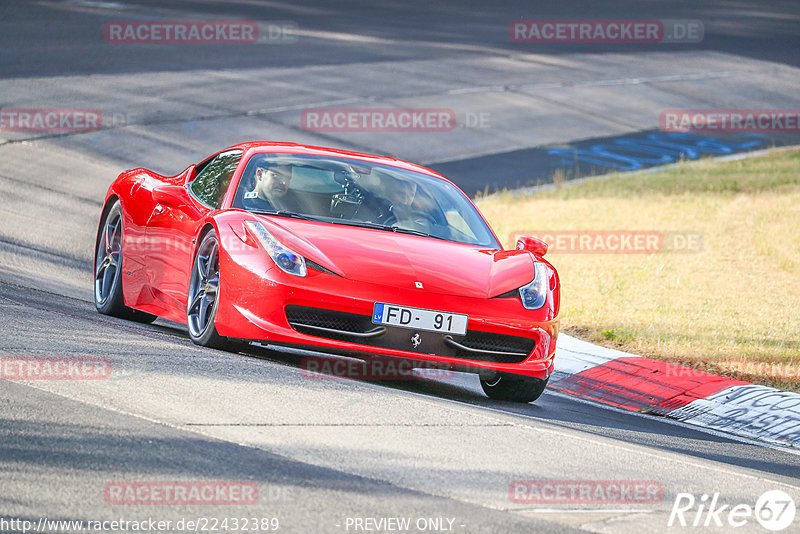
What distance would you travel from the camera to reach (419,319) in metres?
7.17

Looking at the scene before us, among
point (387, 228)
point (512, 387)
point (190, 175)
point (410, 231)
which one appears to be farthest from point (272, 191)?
point (512, 387)

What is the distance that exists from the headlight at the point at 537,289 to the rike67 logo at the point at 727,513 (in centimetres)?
222

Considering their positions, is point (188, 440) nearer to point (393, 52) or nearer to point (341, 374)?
point (341, 374)

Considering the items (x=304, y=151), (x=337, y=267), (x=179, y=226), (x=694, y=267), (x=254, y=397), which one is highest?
(x=304, y=151)

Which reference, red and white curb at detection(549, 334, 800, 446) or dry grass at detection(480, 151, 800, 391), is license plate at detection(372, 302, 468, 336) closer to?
red and white curb at detection(549, 334, 800, 446)

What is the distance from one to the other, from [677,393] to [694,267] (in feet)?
16.1

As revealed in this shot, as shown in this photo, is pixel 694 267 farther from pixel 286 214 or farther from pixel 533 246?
pixel 286 214

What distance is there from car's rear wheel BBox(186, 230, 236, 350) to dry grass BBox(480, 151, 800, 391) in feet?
12.2

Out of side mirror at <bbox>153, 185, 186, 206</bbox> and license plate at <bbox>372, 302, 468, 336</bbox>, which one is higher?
side mirror at <bbox>153, 185, 186, 206</bbox>

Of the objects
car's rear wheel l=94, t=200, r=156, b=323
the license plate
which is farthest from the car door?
the license plate

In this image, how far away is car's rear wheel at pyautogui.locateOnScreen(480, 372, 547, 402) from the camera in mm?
7859

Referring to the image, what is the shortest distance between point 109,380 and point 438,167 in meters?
13.5

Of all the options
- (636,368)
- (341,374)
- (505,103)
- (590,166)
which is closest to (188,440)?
(341,374)

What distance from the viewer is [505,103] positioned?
2494cm
